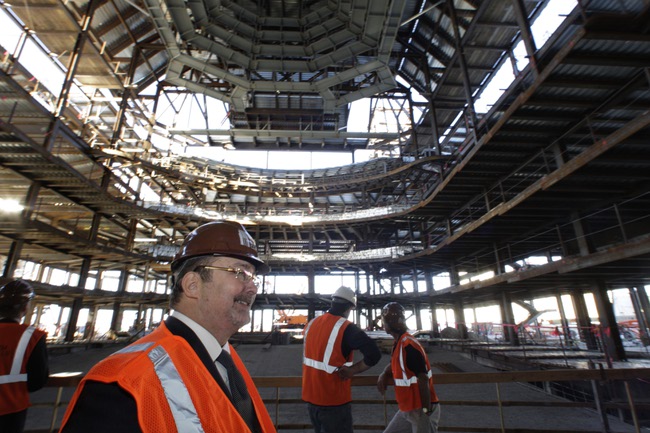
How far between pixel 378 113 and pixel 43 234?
29703 millimetres

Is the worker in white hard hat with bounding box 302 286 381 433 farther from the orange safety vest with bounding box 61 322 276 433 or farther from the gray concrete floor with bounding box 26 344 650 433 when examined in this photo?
the orange safety vest with bounding box 61 322 276 433

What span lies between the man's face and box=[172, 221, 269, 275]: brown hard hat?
0.06 metres

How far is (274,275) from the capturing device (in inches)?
1441

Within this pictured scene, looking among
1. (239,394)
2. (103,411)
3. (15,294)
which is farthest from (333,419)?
(15,294)

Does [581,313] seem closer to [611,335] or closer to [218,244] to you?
[611,335]

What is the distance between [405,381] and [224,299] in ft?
9.31

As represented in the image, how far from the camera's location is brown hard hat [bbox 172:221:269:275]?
167 cm

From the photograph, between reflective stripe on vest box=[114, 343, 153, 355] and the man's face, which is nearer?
reflective stripe on vest box=[114, 343, 153, 355]

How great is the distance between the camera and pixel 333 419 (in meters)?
3.33

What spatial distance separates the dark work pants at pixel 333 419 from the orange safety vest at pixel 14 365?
277 centimetres

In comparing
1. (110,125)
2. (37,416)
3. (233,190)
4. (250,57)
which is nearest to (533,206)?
(37,416)

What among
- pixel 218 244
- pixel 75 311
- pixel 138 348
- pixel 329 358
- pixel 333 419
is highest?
pixel 75 311

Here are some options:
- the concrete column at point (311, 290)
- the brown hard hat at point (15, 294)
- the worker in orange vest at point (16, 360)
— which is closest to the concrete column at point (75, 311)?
the concrete column at point (311, 290)

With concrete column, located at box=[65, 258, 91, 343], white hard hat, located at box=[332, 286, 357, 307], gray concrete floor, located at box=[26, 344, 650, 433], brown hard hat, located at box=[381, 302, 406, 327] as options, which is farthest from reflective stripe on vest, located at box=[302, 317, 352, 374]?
concrete column, located at box=[65, 258, 91, 343]
